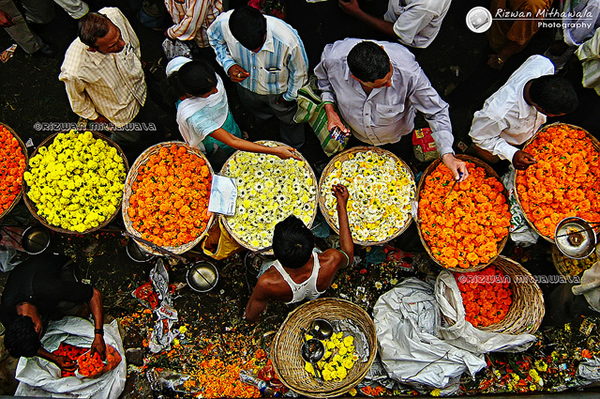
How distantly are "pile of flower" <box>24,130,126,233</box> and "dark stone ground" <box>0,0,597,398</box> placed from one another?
1.60 ft

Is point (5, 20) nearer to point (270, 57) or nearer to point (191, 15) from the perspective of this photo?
point (191, 15)

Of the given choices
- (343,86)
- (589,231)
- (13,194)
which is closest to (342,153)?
(343,86)

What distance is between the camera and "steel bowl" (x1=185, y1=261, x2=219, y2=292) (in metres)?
4.48

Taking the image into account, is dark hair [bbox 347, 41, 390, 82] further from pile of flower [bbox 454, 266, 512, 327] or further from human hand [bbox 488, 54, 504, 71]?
human hand [bbox 488, 54, 504, 71]

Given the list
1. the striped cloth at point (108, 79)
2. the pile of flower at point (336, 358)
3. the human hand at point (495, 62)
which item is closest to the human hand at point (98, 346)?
the pile of flower at point (336, 358)

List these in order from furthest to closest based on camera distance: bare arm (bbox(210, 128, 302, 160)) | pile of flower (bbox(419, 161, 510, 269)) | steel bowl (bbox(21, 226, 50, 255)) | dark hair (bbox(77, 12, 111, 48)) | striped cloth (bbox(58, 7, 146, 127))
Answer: steel bowl (bbox(21, 226, 50, 255)), pile of flower (bbox(419, 161, 510, 269)), bare arm (bbox(210, 128, 302, 160)), striped cloth (bbox(58, 7, 146, 127)), dark hair (bbox(77, 12, 111, 48))

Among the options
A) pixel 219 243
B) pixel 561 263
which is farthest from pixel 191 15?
pixel 561 263

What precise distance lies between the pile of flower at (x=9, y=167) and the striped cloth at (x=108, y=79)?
920 mm

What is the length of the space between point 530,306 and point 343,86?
8.80ft

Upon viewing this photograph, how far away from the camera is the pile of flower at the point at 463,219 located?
401 cm

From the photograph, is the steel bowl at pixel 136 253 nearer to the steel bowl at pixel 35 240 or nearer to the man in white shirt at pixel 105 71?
the steel bowl at pixel 35 240

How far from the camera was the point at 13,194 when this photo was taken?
426cm

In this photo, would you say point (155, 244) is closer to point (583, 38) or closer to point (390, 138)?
point (390, 138)

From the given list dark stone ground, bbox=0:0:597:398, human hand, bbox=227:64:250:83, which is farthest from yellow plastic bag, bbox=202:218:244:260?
human hand, bbox=227:64:250:83
